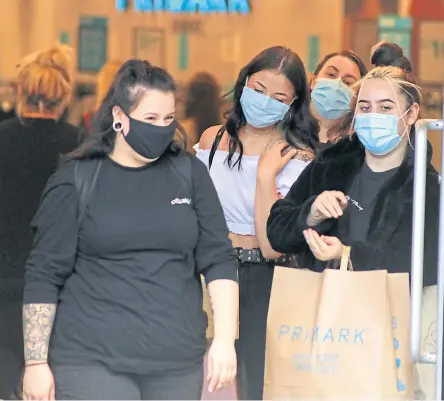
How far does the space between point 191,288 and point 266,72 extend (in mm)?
1092

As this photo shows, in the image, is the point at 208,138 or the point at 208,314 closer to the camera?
the point at 208,314

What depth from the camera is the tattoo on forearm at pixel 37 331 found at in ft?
11.6

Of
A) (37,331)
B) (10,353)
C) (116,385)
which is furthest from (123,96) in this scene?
(10,353)

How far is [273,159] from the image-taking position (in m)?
4.34

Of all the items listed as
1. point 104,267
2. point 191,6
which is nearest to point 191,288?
point 104,267

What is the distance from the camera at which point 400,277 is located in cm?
377

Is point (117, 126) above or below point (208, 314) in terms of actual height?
above

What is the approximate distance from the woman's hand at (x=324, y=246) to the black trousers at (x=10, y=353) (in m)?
1.76

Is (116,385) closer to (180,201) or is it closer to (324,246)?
(180,201)

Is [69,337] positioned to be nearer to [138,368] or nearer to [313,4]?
[138,368]

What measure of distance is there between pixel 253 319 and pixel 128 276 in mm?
931

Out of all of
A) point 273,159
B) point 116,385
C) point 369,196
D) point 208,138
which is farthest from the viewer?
point 208,138

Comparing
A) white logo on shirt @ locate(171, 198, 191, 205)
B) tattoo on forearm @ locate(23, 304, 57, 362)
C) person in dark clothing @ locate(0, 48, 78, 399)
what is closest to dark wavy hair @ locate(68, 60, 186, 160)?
white logo on shirt @ locate(171, 198, 191, 205)

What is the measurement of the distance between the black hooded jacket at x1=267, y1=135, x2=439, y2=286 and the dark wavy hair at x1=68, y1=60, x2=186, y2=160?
59 cm
